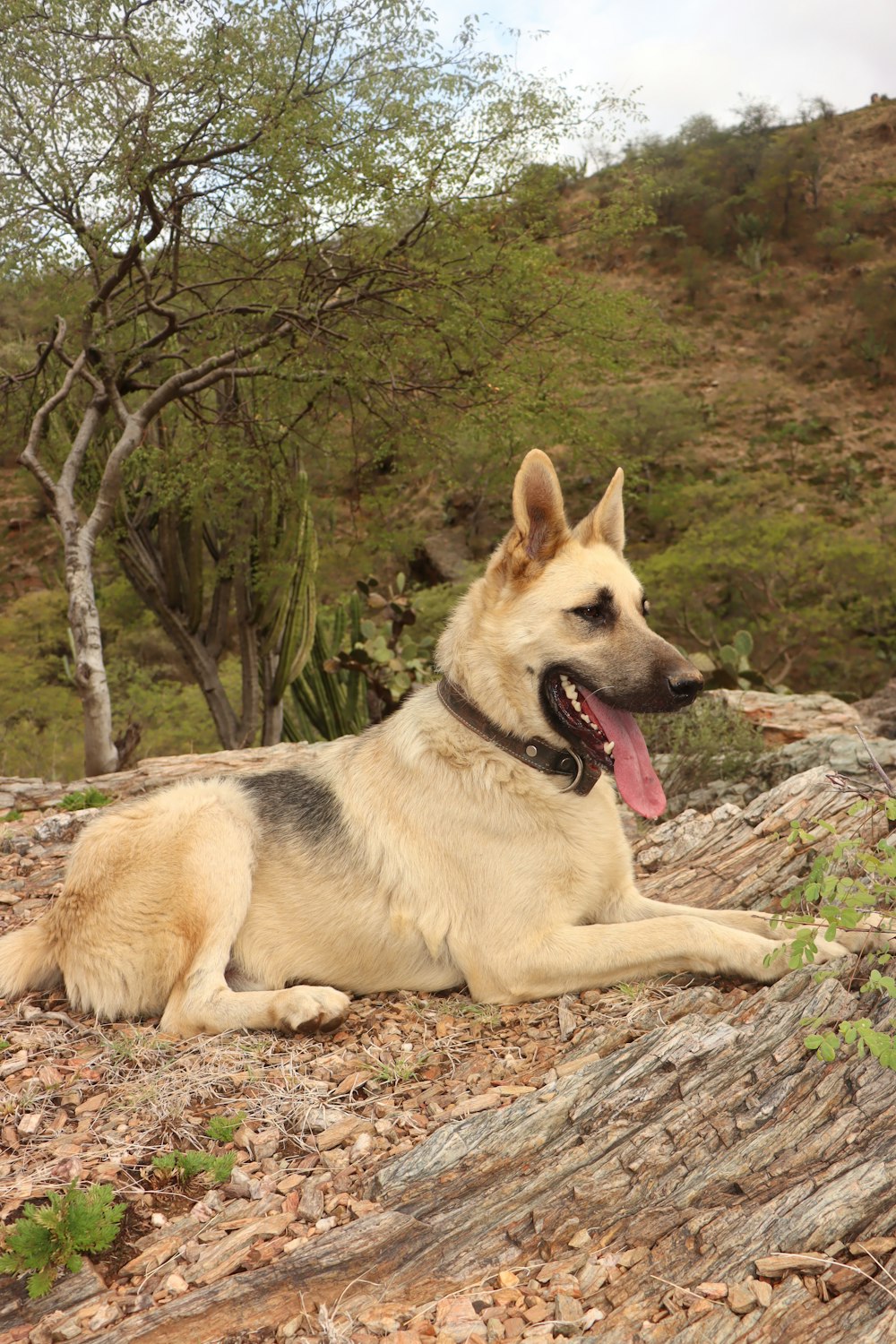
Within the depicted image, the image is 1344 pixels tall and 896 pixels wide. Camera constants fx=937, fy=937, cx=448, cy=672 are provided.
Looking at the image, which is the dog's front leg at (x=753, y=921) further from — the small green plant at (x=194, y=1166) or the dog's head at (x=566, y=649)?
the small green plant at (x=194, y=1166)

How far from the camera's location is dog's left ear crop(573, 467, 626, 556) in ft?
13.1

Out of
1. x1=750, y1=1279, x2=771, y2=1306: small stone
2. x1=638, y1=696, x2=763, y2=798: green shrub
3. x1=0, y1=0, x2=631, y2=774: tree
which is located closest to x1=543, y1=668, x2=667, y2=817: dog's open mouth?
x1=750, y1=1279, x2=771, y2=1306: small stone

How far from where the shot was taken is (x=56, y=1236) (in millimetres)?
2445

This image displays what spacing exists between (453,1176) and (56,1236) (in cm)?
106

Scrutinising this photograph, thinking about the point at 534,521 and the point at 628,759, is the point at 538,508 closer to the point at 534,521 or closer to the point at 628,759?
the point at 534,521

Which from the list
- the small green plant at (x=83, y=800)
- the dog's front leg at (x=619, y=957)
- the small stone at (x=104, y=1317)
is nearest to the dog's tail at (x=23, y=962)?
the dog's front leg at (x=619, y=957)

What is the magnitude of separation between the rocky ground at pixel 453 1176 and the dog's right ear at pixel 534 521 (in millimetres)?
1736

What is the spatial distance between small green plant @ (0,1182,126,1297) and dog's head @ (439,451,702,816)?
2.20 metres

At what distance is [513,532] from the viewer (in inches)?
150

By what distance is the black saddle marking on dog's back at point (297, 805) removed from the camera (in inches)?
161

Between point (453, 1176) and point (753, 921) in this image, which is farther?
point (753, 921)

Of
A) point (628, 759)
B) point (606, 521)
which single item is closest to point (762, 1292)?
point (628, 759)

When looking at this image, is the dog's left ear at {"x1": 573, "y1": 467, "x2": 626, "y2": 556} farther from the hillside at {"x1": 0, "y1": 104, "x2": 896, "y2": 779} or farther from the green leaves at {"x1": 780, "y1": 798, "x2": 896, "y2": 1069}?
the hillside at {"x1": 0, "y1": 104, "x2": 896, "y2": 779}

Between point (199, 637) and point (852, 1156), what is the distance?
16095mm
